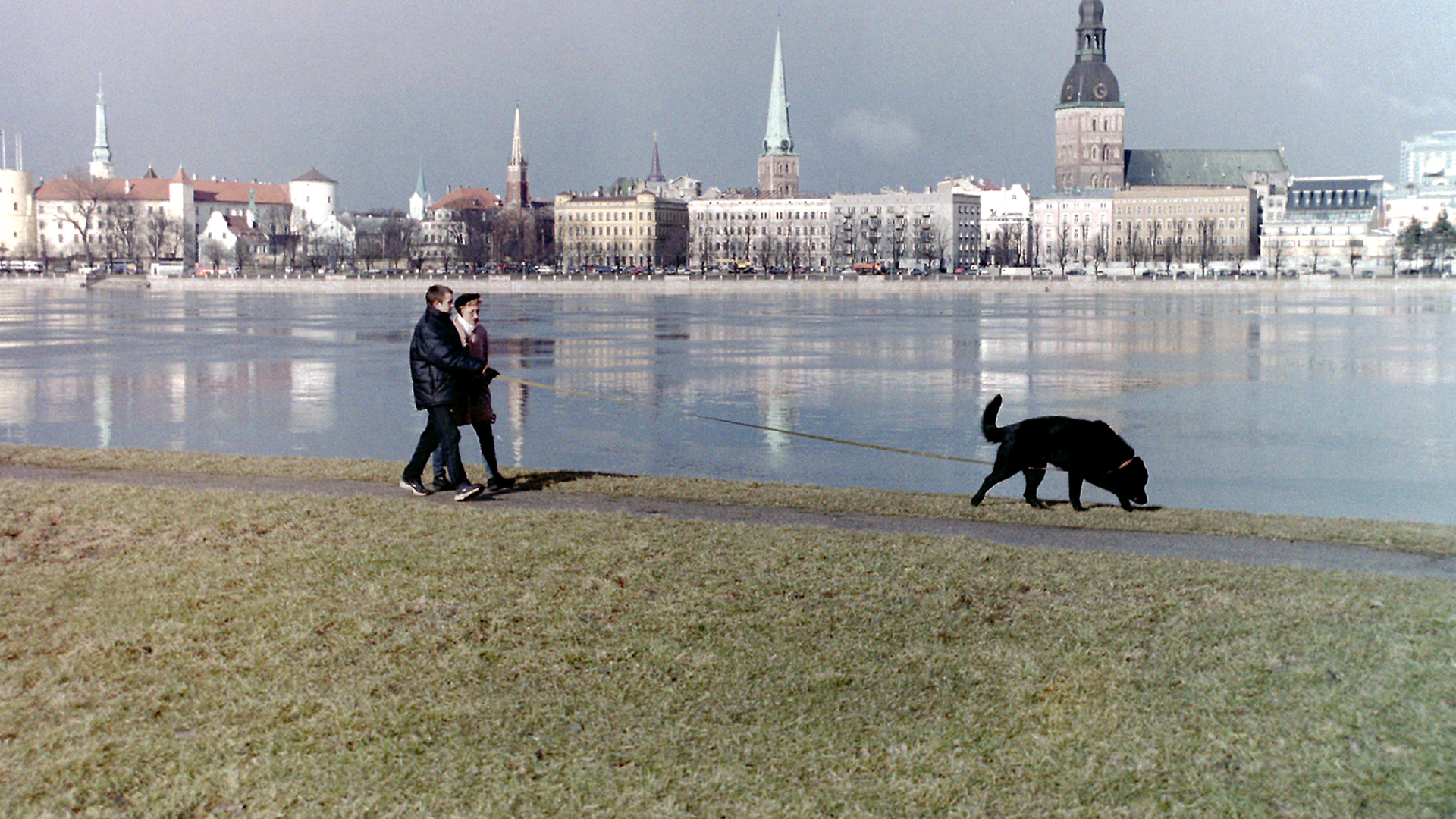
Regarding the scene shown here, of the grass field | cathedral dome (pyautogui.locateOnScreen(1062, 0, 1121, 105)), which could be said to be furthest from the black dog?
cathedral dome (pyautogui.locateOnScreen(1062, 0, 1121, 105))

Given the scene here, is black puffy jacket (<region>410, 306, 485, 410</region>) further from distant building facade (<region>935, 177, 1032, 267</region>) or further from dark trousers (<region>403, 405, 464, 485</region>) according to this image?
distant building facade (<region>935, 177, 1032, 267</region>)

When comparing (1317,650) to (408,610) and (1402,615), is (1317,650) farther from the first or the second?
(408,610)

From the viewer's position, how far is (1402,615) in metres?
7.21

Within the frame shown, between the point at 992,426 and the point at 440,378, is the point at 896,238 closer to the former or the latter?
the point at 992,426

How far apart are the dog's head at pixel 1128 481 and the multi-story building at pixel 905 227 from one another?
15597 cm

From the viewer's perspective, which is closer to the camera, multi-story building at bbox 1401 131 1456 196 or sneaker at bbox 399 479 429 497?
sneaker at bbox 399 479 429 497

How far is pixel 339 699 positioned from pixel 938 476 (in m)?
9.76

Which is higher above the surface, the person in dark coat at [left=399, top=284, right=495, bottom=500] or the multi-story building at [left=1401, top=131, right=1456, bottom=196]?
the multi-story building at [left=1401, top=131, right=1456, bottom=196]

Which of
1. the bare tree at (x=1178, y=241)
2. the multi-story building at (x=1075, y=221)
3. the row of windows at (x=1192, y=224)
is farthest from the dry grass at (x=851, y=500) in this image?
the row of windows at (x=1192, y=224)

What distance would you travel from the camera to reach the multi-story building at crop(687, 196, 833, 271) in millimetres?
180625

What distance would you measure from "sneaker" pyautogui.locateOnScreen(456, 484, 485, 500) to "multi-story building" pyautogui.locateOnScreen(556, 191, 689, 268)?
175712mm

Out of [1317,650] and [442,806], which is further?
[1317,650]

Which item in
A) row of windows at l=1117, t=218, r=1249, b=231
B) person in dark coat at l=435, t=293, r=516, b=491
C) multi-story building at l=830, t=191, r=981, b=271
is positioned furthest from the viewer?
row of windows at l=1117, t=218, r=1249, b=231

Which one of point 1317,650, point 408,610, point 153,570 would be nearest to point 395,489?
point 153,570
